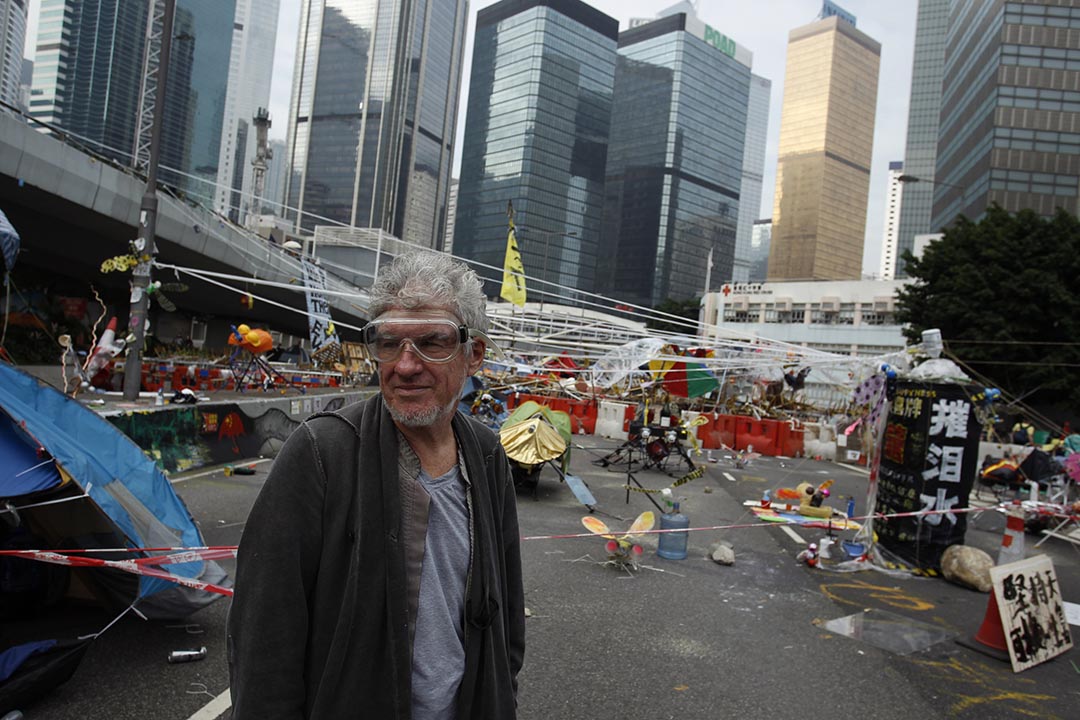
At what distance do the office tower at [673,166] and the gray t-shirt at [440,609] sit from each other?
137545mm

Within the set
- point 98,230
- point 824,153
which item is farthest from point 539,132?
point 824,153

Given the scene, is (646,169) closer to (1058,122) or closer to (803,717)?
(1058,122)

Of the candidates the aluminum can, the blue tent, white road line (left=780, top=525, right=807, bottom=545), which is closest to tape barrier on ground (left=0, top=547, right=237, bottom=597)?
the blue tent

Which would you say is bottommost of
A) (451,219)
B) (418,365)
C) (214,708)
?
(214,708)

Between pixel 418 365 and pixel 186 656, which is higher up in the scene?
pixel 418 365

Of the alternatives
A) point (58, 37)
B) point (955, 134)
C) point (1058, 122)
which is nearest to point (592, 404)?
point (1058, 122)

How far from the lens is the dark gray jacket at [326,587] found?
1.53 meters

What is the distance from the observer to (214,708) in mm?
3688

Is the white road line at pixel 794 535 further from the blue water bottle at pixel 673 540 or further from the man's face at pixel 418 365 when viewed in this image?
the man's face at pixel 418 365

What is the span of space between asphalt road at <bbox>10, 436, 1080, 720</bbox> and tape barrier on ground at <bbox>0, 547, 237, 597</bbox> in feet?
1.68

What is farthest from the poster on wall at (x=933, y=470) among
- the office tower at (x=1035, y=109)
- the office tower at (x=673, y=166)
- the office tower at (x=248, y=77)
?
the office tower at (x=673, y=166)

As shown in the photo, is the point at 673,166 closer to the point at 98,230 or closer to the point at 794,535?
the point at 98,230

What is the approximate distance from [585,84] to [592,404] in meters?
125

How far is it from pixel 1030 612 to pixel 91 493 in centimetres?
718
